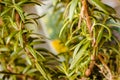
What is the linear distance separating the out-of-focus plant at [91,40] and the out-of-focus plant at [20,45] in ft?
0.31

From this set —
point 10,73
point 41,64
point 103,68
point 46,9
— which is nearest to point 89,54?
point 103,68

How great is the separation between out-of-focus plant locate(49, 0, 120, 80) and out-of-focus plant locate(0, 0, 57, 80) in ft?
0.31

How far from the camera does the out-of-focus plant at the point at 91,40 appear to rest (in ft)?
2.17

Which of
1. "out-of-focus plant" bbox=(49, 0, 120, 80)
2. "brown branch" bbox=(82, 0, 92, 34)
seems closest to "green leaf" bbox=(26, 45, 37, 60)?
"out-of-focus plant" bbox=(49, 0, 120, 80)

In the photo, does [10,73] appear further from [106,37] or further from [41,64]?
[106,37]

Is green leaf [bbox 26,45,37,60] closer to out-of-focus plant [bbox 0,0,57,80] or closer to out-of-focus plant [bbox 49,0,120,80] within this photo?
out-of-focus plant [bbox 0,0,57,80]

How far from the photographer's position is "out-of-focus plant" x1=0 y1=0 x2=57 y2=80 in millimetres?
806

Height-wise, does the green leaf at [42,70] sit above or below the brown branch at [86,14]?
below

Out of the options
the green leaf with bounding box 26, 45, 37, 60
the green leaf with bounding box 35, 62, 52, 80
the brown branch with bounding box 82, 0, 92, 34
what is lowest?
the green leaf with bounding box 35, 62, 52, 80

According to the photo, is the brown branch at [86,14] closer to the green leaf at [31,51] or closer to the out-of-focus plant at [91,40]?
the out-of-focus plant at [91,40]

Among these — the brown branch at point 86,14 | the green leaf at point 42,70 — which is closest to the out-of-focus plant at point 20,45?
the green leaf at point 42,70

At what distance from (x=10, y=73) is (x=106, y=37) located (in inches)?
15.4

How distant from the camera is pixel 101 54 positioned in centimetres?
79

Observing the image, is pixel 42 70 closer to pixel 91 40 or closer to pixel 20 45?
pixel 20 45
